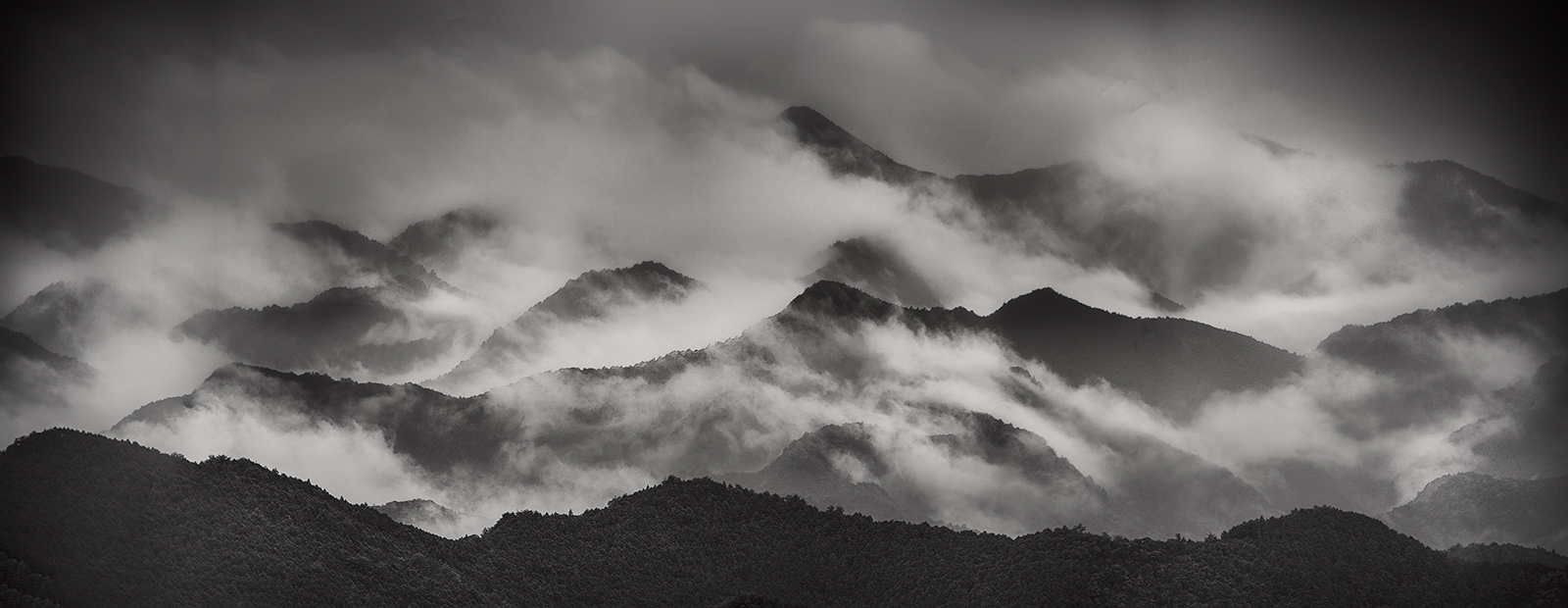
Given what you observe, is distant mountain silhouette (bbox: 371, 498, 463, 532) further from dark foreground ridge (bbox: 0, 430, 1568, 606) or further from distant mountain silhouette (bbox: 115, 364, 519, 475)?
dark foreground ridge (bbox: 0, 430, 1568, 606)

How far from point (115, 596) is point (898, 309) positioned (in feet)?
201

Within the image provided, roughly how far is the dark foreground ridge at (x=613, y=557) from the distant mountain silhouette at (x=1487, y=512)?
27.4 m

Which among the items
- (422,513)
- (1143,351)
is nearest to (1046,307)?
(1143,351)

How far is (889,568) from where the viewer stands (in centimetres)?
5078

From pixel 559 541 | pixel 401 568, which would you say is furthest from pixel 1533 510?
pixel 401 568

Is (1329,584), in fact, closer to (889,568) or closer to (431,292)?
(889,568)

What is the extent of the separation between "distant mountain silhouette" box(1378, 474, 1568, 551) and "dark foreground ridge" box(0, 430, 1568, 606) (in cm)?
2739

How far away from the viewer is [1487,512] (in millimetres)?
72625

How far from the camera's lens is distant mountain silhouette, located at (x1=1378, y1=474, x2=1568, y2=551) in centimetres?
6825

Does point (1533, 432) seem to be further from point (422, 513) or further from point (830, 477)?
point (422, 513)

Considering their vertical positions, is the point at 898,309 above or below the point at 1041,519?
above

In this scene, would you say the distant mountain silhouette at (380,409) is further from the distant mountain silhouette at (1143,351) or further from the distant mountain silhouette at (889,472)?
the distant mountain silhouette at (1143,351)

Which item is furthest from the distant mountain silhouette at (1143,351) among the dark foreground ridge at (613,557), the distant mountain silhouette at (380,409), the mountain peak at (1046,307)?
the dark foreground ridge at (613,557)

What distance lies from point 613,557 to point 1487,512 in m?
47.4
